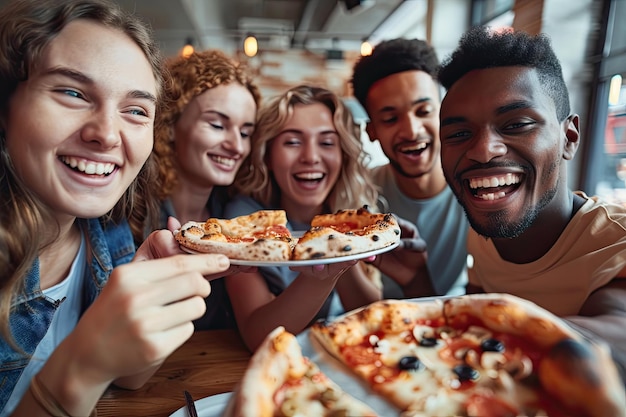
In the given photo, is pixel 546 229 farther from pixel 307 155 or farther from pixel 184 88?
pixel 184 88

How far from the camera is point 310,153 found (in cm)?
160

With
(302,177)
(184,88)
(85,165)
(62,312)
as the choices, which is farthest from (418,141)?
(62,312)

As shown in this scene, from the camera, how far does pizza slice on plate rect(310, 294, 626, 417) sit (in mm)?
547

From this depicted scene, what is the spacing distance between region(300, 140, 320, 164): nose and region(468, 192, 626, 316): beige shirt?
0.78m

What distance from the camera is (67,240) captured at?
1.22 metres

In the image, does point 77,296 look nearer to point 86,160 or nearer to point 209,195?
point 86,160

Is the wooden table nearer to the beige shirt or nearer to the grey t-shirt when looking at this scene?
the beige shirt

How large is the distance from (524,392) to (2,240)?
101 centimetres

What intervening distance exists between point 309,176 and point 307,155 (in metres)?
0.08

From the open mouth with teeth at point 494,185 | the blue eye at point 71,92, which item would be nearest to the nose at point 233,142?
the blue eye at point 71,92

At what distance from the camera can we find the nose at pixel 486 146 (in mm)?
926

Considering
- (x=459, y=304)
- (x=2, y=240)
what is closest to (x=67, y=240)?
(x=2, y=240)

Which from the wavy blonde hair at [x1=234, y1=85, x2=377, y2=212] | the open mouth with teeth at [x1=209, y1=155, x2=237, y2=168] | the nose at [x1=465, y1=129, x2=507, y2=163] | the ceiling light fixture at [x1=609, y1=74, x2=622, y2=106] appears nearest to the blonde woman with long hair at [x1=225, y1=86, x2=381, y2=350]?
the wavy blonde hair at [x1=234, y1=85, x2=377, y2=212]

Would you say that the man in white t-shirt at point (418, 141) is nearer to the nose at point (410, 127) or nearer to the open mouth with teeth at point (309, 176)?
the nose at point (410, 127)
